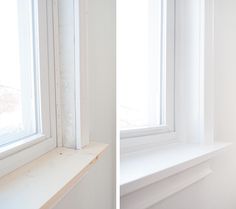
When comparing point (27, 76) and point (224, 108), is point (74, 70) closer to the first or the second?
point (27, 76)

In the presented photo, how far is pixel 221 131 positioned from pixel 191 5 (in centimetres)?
70

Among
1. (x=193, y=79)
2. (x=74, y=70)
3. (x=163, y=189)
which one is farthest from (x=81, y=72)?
(x=193, y=79)

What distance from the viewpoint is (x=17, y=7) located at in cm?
48

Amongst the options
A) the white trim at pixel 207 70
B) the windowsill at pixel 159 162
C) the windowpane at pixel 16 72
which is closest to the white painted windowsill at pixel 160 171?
the windowsill at pixel 159 162

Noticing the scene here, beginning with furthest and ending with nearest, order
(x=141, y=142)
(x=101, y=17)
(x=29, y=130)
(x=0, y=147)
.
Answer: (x=141, y=142)
(x=101, y=17)
(x=29, y=130)
(x=0, y=147)

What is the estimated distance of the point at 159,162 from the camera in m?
0.93

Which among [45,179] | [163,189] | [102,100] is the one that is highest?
[102,100]

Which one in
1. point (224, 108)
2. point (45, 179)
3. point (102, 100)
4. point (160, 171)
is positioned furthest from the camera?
point (224, 108)

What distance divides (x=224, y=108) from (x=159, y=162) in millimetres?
652

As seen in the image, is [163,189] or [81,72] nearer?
[81,72]

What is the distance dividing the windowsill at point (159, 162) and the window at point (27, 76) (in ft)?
1.05

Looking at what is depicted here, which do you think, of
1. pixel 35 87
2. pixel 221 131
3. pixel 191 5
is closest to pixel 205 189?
pixel 221 131

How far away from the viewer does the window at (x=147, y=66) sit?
41.4 inches

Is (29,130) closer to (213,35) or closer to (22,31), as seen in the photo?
(22,31)
